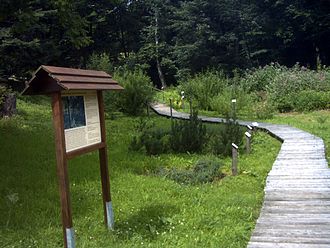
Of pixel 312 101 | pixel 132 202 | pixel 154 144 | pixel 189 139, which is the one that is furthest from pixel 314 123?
pixel 132 202

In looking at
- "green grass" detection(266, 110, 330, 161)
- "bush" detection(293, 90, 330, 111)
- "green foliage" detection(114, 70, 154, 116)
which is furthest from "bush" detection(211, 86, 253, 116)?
"green foliage" detection(114, 70, 154, 116)

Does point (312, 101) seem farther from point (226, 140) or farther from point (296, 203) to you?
point (296, 203)

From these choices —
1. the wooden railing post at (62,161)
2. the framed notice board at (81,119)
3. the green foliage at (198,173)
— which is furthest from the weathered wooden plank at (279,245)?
the green foliage at (198,173)

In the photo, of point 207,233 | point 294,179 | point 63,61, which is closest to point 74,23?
point 294,179

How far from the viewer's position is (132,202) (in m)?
6.35

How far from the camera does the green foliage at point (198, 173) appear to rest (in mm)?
7777

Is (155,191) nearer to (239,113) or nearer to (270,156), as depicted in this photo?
(270,156)

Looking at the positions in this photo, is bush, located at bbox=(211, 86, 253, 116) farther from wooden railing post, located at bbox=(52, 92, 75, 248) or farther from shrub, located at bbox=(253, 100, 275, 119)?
wooden railing post, located at bbox=(52, 92, 75, 248)

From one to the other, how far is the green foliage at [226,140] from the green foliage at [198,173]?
1.42 meters

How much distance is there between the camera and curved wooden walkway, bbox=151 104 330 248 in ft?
15.4

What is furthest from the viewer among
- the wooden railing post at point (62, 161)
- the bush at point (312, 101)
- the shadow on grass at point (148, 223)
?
the bush at point (312, 101)

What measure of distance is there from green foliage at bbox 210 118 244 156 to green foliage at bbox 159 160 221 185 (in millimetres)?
1421

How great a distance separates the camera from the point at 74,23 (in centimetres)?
1130

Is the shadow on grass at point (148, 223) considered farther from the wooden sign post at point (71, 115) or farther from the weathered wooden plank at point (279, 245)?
the weathered wooden plank at point (279, 245)
